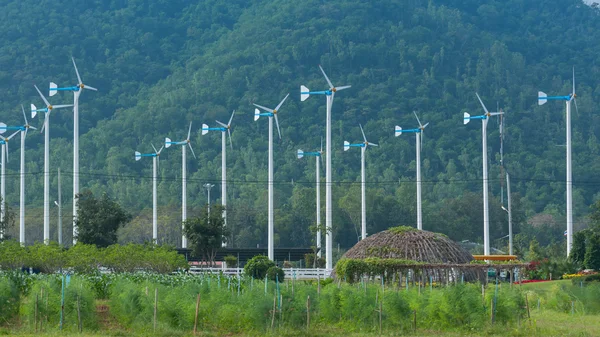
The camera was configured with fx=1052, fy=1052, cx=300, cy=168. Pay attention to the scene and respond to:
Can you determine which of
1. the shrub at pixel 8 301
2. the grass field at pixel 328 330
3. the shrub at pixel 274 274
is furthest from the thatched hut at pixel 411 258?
the shrub at pixel 8 301

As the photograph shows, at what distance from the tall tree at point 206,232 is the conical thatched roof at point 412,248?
20.1 m

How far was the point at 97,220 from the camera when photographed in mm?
78125

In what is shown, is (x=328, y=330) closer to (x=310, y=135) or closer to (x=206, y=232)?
(x=206, y=232)

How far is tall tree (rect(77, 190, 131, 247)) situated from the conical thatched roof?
21.9 m

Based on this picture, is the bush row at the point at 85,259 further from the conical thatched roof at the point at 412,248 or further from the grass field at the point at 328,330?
the grass field at the point at 328,330

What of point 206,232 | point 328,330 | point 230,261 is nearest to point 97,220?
point 206,232

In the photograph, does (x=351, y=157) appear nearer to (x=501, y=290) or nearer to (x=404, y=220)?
(x=404, y=220)

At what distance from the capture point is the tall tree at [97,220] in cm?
7806

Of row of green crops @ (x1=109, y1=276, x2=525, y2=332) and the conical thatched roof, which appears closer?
row of green crops @ (x1=109, y1=276, x2=525, y2=332)

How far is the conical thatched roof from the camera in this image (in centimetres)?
6325

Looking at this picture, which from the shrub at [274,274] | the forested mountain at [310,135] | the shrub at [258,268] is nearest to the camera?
the shrub at [274,274]

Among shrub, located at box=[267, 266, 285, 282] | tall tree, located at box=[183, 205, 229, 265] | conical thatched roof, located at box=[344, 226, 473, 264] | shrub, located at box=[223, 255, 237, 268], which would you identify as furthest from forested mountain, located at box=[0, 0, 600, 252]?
conical thatched roof, located at box=[344, 226, 473, 264]

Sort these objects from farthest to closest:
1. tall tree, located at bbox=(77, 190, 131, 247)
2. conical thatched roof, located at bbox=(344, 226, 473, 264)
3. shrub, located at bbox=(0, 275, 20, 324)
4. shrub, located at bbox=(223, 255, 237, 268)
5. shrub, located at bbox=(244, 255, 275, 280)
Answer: shrub, located at bbox=(223, 255, 237, 268), tall tree, located at bbox=(77, 190, 131, 247), shrub, located at bbox=(244, 255, 275, 280), conical thatched roof, located at bbox=(344, 226, 473, 264), shrub, located at bbox=(0, 275, 20, 324)

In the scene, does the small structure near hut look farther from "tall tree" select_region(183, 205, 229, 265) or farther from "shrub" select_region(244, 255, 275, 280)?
"tall tree" select_region(183, 205, 229, 265)
